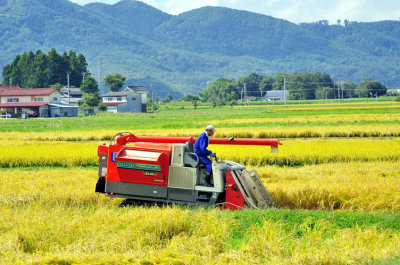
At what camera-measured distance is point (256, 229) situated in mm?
9758

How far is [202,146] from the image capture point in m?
11.6

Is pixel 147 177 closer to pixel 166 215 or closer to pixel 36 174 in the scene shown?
pixel 166 215

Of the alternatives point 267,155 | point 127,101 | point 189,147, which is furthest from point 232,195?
point 127,101

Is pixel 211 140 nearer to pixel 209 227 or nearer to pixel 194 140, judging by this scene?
pixel 194 140

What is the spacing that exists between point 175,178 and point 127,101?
115m

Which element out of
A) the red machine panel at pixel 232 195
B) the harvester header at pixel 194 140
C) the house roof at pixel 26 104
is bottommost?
the red machine panel at pixel 232 195

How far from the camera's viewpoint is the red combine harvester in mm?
11461

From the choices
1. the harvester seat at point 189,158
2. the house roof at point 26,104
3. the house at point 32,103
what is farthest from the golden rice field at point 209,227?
the house at point 32,103

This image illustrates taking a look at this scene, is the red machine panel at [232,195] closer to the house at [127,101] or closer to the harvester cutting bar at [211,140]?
the harvester cutting bar at [211,140]

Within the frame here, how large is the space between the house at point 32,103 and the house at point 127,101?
2680cm

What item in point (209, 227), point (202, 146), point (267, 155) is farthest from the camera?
point (267, 155)

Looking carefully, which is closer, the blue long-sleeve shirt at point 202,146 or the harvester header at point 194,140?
the blue long-sleeve shirt at point 202,146

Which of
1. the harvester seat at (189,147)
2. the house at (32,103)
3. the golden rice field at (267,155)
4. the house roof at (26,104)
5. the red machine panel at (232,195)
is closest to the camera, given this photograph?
the red machine panel at (232,195)

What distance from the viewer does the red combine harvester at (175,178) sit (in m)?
11.5
